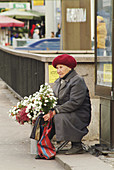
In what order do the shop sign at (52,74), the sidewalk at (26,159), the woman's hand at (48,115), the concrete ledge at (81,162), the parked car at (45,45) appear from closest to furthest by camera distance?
the concrete ledge at (81,162), the sidewalk at (26,159), the woman's hand at (48,115), the shop sign at (52,74), the parked car at (45,45)

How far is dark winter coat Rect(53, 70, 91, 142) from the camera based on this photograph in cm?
698

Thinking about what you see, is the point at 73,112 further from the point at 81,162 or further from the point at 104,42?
the point at 104,42

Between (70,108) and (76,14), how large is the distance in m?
9.79

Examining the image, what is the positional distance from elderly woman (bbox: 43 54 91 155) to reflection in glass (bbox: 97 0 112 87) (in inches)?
12.3

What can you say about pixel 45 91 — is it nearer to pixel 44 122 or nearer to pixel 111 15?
pixel 44 122

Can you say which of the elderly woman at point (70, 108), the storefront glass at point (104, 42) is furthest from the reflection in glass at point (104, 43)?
the elderly woman at point (70, 108)

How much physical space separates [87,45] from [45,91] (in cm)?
953

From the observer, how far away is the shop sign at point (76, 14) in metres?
16.4

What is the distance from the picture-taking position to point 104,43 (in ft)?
23.6

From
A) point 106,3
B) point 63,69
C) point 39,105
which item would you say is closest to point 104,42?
point 106,3

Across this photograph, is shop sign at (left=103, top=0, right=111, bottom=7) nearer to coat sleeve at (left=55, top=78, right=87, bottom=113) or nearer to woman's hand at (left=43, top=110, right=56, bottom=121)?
coat sleeve at (left=55, top=78, right=87, bottom=113)

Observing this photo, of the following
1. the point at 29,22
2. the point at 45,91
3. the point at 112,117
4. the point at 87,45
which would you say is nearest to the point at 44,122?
the point at 45,91

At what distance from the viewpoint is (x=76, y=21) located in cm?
1641

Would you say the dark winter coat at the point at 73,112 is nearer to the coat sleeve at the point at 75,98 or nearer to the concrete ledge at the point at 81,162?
the coat sleeve at the point at 75,98
